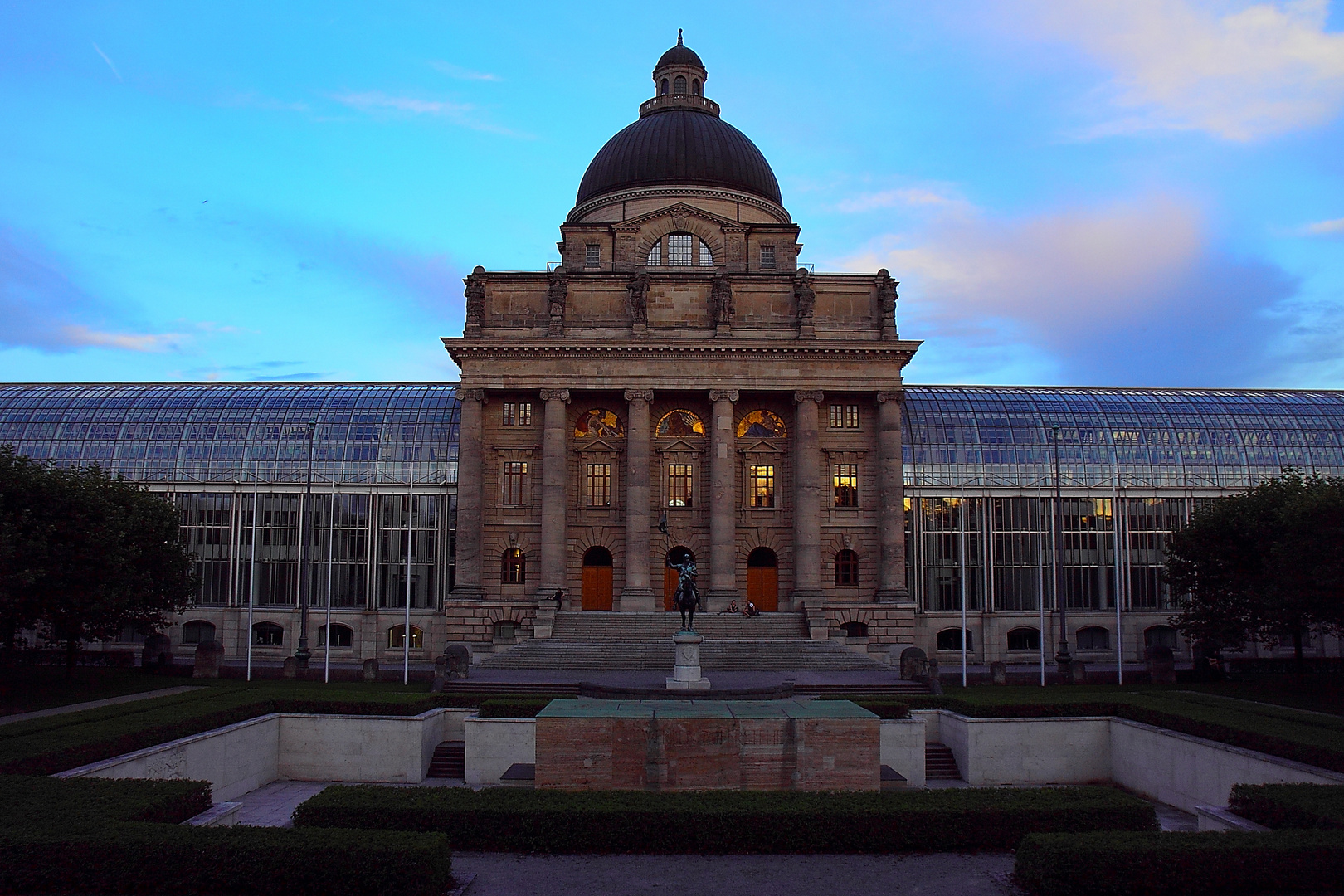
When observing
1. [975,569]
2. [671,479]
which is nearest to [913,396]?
[975,569]

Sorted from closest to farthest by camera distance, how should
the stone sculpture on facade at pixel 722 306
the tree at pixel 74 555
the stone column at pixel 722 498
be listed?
the tree at pixel 74 555 < the stone column at pixel 722 498 < the stone sculpture on facade at pixel 722 306

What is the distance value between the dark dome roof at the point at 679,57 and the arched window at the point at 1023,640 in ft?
158

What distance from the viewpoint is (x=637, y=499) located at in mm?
56750

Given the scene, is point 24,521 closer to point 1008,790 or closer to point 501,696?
point 501,696

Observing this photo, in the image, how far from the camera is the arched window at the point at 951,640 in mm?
61938

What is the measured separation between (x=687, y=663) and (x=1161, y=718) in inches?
694

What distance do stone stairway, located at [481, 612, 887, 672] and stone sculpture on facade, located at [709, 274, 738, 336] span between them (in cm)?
1731

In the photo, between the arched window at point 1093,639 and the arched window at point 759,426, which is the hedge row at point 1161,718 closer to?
the arched window at point 759,426

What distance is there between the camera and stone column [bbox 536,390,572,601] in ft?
184

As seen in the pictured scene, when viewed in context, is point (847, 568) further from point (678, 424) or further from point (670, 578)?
point (678, 424)

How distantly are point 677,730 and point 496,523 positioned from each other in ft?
120

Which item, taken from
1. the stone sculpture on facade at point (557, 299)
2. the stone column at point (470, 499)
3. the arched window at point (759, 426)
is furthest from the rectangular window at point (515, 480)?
the arched window at point (759, 426)

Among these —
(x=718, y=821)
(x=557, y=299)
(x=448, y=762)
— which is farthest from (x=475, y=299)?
(x=718, y=821)

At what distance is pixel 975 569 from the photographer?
6275 centimetres
